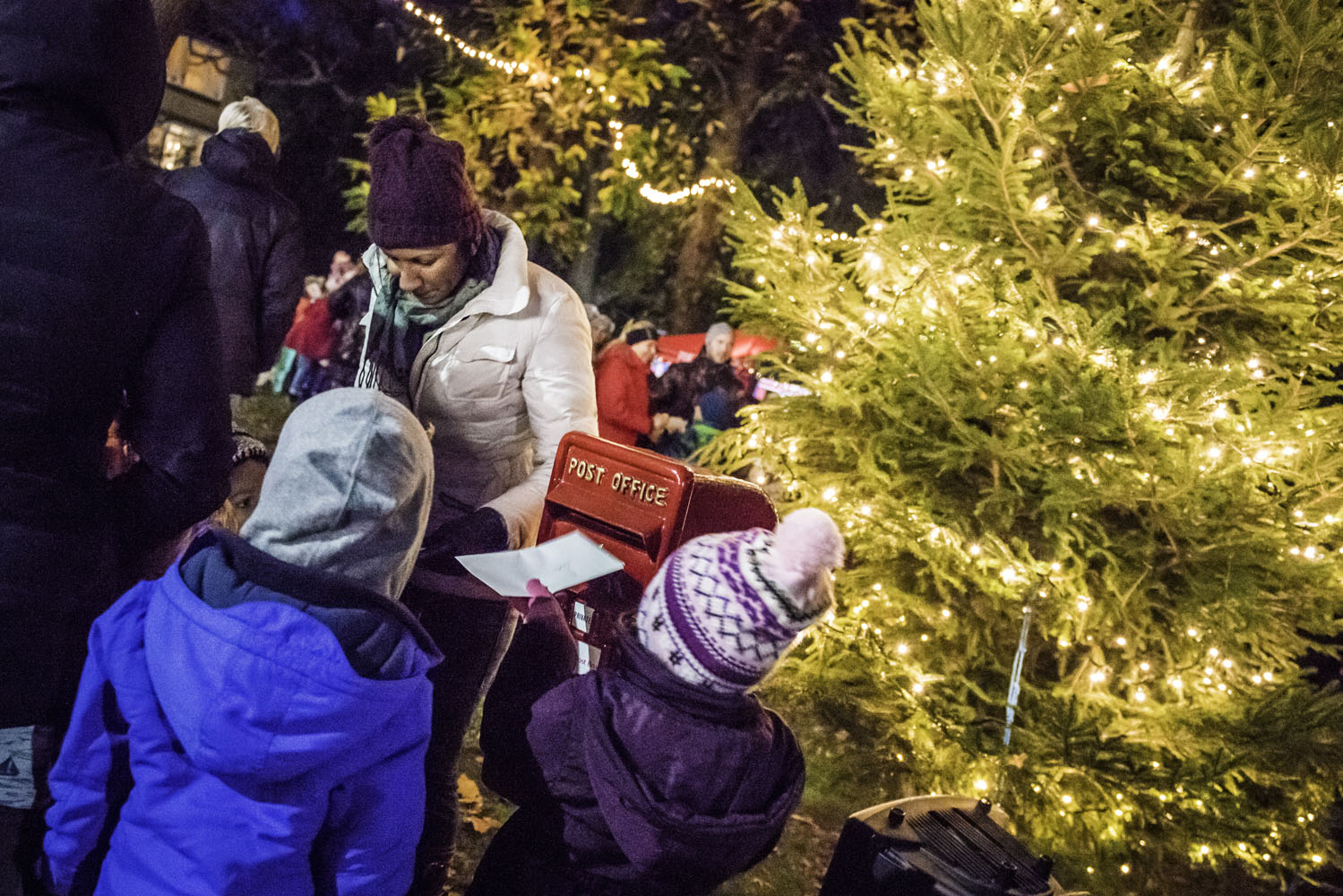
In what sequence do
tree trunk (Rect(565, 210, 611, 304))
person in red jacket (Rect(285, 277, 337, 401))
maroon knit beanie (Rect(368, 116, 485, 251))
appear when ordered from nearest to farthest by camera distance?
maroon knit beanie (Rect(368, 116, 485, 251)) < person in red jacket (Rect(285, 277, 337, 401)) < tree trunk (Rect(565, 210, 611, 304))

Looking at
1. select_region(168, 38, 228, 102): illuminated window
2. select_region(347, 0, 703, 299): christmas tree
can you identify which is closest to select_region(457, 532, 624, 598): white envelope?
select_region(347, 0, 703, 299): christmas tree

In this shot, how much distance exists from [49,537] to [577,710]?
3.52 ft

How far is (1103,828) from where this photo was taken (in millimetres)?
3680

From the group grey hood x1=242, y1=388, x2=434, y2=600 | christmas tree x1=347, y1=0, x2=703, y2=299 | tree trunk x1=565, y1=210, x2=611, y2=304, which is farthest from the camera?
tree trunk x1=565, y1=210, x2=611, y2=304

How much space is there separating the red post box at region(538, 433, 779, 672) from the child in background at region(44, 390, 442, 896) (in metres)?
0.61

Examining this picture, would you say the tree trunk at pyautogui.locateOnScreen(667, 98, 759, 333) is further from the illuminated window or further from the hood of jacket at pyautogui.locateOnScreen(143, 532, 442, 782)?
the hood of jacket at pyautogui.locateOnScreen(143, 532, 442, 782)

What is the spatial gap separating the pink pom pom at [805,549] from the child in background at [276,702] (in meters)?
0.72

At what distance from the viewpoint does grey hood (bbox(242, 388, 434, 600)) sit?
1.76 meters

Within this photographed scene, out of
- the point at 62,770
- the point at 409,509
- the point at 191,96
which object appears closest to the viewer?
the point at 62,770

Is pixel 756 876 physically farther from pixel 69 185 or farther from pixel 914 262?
pixel 69 185

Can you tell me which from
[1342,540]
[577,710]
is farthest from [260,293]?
[1342,540]

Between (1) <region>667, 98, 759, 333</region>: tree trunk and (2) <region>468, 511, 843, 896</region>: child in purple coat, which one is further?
(1) <region>667, 98, 759, 333</region>: tree trunk

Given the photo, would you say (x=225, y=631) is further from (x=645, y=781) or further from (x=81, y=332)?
(x=645, y=781)

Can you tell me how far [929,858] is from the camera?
2094 millimetres
